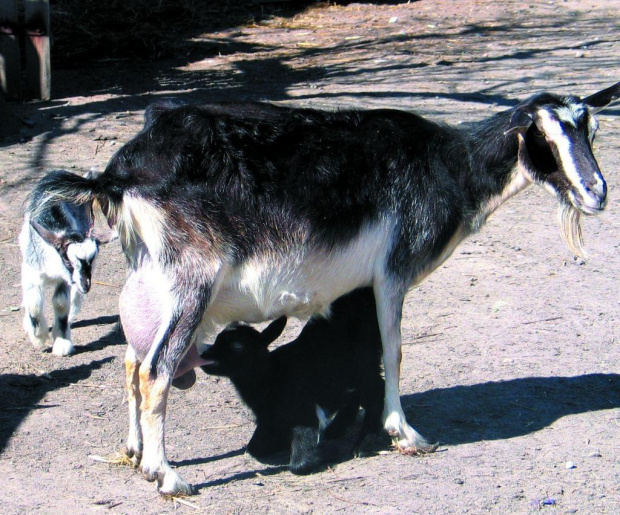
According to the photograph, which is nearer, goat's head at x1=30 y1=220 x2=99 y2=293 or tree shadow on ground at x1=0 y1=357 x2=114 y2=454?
tree shadow on ground at x1=0 y1=357 x2=114 y2=454

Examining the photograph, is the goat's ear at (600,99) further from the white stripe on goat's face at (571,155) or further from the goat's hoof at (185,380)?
the goat's hoof at (185,380)

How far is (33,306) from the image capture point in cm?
563

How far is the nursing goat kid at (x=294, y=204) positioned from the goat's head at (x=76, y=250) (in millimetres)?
976

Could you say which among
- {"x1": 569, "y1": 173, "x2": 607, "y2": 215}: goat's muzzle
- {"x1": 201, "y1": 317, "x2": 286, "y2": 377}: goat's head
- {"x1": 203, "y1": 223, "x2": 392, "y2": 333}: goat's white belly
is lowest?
{"x1": 201, "y1": 317, "x2": 286, "y2": 377}: goat's head

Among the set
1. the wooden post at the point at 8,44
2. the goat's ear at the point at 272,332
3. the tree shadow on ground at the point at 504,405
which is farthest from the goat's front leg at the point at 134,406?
the wooden post at the point at 8,44

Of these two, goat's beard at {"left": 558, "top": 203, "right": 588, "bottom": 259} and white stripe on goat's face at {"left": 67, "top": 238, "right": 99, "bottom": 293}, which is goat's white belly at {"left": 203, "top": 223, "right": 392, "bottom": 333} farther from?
white stripe on goat's face at {"left": 67, "top": 238, "right": 99, "bottom": 293}

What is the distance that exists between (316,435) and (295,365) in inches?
15.2

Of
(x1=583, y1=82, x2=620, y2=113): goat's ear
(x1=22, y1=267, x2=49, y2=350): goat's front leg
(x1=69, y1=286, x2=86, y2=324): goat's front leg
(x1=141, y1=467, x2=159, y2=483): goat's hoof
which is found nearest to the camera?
(x1=141, y1=467, x2=159, y2=483): goat's hoof

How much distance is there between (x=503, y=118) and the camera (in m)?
4.68

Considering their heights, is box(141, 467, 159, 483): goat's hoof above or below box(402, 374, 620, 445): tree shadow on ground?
above

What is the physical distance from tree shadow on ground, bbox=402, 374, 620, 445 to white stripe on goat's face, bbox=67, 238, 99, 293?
6.56 ft

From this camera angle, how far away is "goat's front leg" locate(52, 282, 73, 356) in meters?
5.68

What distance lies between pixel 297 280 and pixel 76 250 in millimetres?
1589

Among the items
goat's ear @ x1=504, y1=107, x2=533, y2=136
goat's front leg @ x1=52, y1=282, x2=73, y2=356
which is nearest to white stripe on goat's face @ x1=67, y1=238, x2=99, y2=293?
goat's front leg @ x1=52, y1=282, x2=73, y2=356
